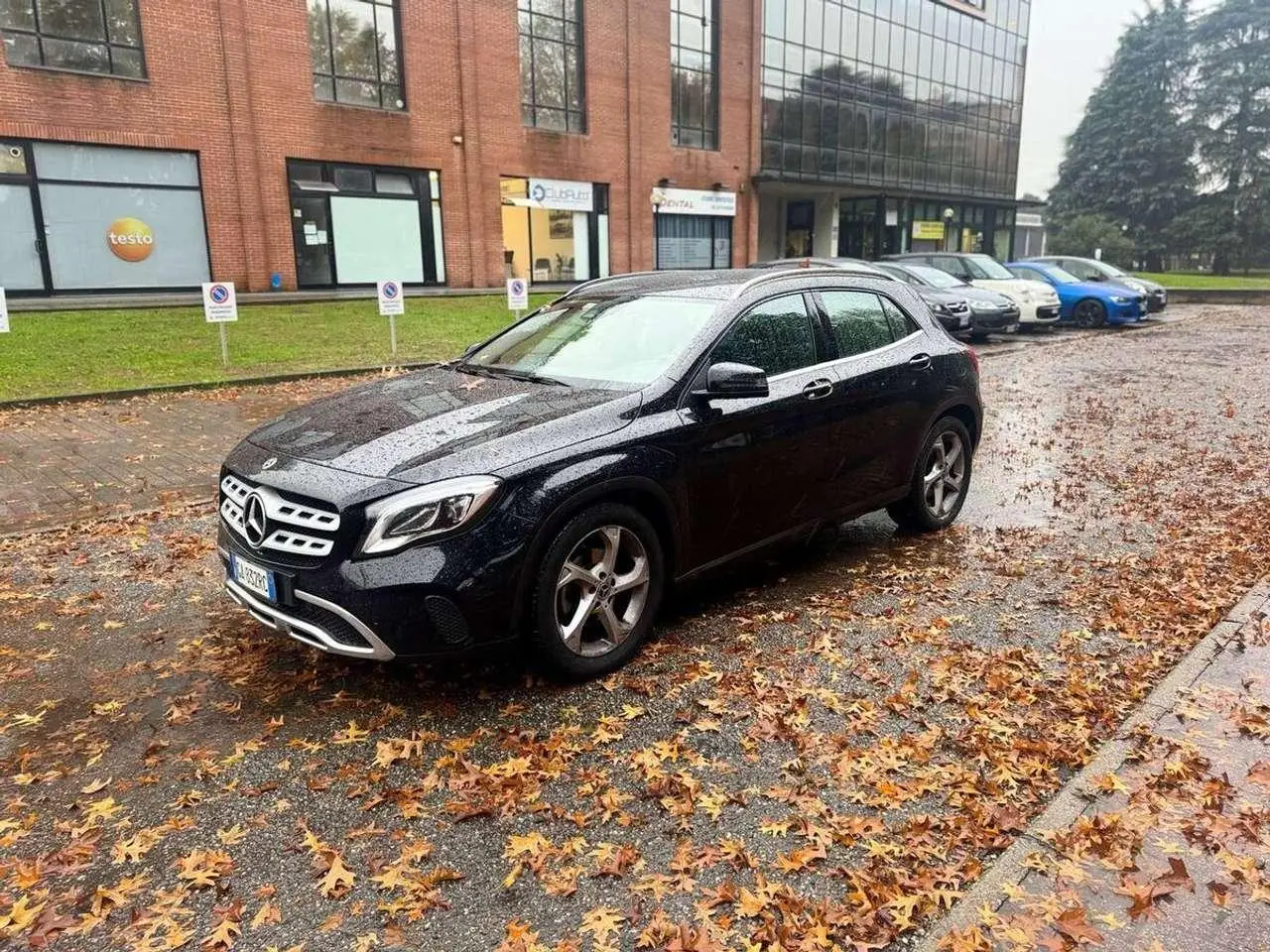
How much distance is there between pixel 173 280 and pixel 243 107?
4.15m

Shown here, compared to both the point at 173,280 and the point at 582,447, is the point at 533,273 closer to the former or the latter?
the point at 173,280

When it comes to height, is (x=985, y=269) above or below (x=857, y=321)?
above

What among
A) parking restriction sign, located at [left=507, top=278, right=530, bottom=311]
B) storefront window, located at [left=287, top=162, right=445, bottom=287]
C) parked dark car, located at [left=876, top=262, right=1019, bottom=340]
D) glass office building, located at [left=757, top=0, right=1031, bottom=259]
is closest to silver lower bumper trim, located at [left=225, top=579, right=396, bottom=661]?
parking restriction sign, located at [left=507, top=278, right=530, bottom=311]

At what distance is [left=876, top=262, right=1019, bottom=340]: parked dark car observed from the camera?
17.6 metres

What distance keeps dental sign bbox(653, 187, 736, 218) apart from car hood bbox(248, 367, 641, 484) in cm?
2614

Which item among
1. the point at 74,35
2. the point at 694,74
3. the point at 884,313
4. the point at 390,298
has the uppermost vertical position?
the point at 694,74

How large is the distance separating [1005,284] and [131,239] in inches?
748

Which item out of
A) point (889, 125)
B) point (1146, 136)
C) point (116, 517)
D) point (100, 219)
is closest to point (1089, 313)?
point (889, 125)

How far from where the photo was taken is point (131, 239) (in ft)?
63.2

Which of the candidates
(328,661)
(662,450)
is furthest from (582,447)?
(328,661)

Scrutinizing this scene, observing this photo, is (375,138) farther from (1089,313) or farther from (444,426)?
(444,426)

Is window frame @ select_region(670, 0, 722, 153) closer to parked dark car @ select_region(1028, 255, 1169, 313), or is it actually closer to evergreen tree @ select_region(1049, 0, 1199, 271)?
parked dark car @ select_region(1028, 255, 1169, 313)

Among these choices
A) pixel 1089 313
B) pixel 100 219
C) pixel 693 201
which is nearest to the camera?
pixel 100 219

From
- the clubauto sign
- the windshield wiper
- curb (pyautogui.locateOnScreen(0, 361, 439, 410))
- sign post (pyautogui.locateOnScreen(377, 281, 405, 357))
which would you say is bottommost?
curb (pyautogui.locateOnScreen(0, 361, 439, 410))
